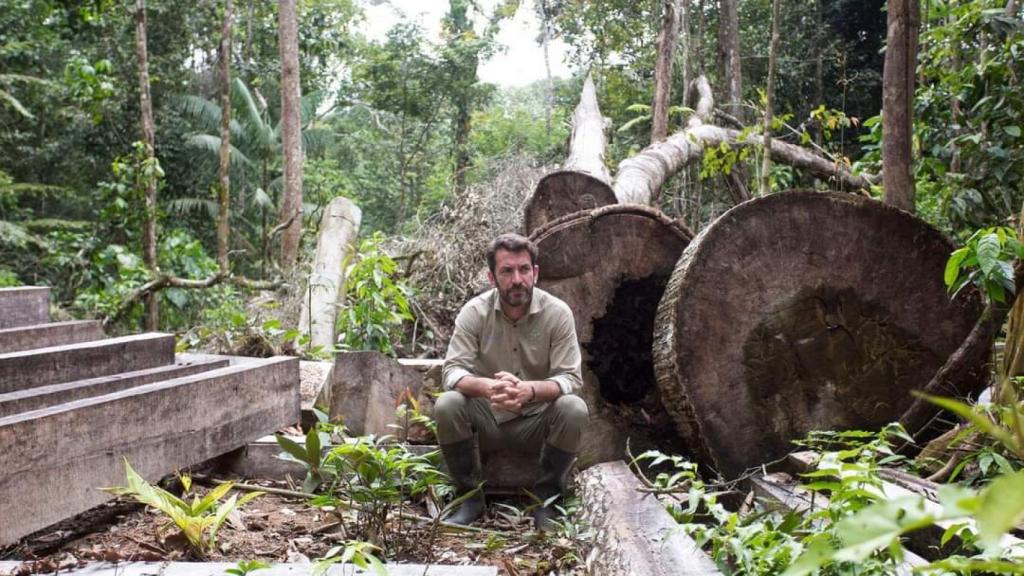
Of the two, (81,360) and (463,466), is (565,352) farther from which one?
(81,360)

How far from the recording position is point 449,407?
13.5 feet

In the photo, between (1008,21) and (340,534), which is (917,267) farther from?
(340,534)

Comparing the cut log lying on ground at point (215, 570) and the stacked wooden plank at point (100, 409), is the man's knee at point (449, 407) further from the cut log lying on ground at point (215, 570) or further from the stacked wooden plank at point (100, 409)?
the cut log lying on ground at point (215, 570)

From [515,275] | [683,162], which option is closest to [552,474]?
[515,275]

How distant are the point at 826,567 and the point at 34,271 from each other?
17.7 metres

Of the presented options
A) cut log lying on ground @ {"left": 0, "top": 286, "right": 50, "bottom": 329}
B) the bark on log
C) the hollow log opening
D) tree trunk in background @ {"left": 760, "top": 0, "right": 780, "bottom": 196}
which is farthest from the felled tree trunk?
cut log lying on ground @ {"left": 0, "top": 286, "right": 50, "bottom": 329}

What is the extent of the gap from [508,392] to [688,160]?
6244mm

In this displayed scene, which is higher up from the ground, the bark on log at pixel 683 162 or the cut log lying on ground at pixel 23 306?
the bark on log at pixel 683 162

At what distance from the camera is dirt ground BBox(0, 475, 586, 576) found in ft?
10.2

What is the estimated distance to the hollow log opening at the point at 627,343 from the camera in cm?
Answer: 480

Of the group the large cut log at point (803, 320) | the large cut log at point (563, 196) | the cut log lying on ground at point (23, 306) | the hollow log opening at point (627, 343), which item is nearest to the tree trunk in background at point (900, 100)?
the large cut log at point (803, 320)

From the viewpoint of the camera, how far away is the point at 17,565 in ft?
8.47

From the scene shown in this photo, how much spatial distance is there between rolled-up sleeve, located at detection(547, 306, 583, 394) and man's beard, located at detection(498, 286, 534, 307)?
20 centimetres

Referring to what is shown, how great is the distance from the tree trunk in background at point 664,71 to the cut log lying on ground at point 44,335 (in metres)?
7.41
